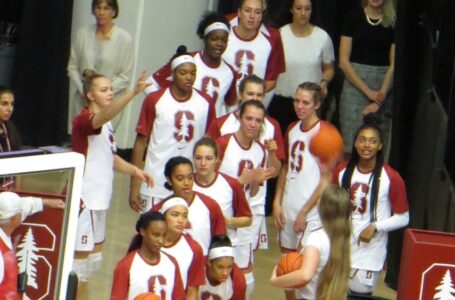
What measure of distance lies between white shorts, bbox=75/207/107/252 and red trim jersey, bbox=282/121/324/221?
1.32 m

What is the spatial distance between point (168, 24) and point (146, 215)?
596cm

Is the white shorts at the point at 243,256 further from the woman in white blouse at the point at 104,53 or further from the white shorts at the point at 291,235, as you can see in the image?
the woman in white blouse at the point at 104,53

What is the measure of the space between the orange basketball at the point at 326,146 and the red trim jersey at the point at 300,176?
0.07 metres

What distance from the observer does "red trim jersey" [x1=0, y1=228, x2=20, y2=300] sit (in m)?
6.36

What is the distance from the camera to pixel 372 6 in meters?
11.9

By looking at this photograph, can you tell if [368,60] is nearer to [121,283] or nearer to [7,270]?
[121,283]

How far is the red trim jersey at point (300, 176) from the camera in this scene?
33.1 feet

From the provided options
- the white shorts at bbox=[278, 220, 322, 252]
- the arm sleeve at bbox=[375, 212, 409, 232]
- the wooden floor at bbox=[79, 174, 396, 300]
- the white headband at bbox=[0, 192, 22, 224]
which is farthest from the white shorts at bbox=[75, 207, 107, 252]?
the white headband at bbox=[0, 192, 22, 224]

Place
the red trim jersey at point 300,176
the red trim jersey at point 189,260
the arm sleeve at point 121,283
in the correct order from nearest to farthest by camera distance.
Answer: the arm sleeve at point 121,283 → the red trim jersey at point 189,260 → the red trim jersey at point 300,176

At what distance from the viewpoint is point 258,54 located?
37.4 feet

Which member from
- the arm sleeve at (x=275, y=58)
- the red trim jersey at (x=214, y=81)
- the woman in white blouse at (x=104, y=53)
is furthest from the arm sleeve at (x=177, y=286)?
the woman in white blouse at (x=104, y=53)

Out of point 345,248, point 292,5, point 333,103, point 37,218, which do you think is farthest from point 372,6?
point 37,218

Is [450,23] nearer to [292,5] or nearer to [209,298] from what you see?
[292,5]

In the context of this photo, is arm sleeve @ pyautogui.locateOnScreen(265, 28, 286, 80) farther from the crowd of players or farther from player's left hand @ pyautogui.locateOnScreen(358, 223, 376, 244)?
player's left hand @ pyautogui.locateOnScreen(358, 223, 376, 244)
